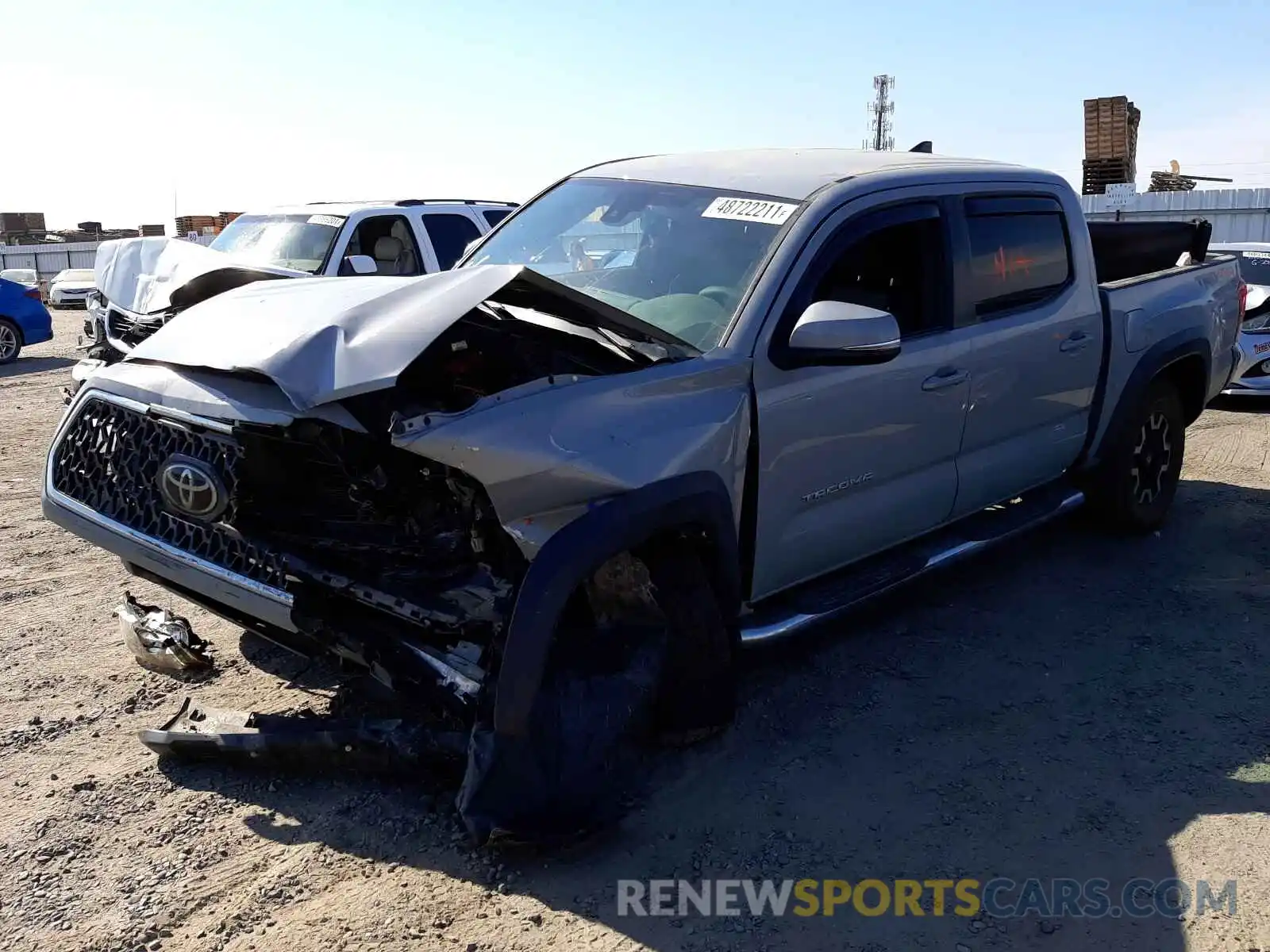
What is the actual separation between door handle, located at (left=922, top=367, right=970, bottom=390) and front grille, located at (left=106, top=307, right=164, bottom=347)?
14.0ft

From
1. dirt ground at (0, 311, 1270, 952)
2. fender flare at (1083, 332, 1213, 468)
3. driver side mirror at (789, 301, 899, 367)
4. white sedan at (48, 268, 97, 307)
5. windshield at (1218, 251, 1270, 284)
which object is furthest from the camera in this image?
white sedan at (48, 268, 97, 307)

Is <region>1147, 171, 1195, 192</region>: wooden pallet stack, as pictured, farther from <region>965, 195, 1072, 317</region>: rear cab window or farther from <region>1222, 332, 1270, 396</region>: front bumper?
<region>965, 195, 1072, 317</region>: rear cab window

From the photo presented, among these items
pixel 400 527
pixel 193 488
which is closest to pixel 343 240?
pixel 193 488

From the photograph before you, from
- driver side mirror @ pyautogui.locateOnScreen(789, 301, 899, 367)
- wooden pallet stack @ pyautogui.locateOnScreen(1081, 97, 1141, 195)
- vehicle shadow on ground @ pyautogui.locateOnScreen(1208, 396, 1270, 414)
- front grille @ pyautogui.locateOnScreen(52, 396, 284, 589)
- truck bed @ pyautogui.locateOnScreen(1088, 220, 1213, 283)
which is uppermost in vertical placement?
wooden pallet stack @ pyautogui.locateOnScreen(1081, 97, 1141, 195)

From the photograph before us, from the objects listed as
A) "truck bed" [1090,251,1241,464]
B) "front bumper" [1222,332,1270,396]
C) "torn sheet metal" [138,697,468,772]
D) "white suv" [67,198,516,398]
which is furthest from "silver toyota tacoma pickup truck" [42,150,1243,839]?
"front bumper" [1222,332,1270,396]

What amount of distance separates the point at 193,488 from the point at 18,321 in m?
13.9

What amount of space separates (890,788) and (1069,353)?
8.28 feet

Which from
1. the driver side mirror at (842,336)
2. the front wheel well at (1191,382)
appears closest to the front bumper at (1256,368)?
the front wheel well at (1191,382)

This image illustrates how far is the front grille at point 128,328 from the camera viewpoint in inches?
246

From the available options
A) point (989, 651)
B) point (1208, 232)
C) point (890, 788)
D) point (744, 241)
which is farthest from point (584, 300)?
point (1208, 232)

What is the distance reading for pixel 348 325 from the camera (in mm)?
3055

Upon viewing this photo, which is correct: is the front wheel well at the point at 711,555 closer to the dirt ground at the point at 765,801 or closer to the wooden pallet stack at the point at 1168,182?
the dirt ground at the point at 765,801

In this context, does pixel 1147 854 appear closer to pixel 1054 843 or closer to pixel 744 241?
pixel 1054 843

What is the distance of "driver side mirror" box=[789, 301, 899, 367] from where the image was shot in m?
3.39
